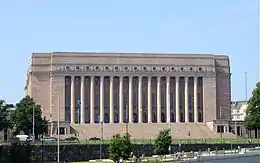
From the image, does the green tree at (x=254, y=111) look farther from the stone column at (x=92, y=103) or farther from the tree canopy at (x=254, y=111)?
the stone column at (x=92, y=103)

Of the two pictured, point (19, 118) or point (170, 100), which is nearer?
point (19, 118)

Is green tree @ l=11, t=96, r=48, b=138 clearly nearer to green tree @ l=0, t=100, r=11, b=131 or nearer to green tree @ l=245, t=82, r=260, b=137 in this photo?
green tree @ l=0, t=100, r=11, b=131

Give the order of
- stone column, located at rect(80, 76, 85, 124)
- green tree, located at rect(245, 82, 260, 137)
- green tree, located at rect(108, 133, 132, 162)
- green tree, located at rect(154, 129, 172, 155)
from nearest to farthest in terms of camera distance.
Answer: green tree, located at rect(108, 133, 132, 162)
green tree, located at rect(154, 129, 172, 155)
green tree, located at rect(245, 82, 260, 137)
stone column, located at rect(80, 76, 85, 124)

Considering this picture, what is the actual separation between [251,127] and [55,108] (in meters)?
57.2

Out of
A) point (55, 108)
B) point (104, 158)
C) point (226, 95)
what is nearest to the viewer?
point (104, 158)

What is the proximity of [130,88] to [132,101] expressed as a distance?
3564 mm

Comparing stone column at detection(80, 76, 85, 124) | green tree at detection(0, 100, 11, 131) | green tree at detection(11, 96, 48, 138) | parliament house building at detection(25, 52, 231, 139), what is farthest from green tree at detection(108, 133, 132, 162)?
stone column at detection(80, 76, 85, 124)

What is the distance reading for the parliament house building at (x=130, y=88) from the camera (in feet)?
546

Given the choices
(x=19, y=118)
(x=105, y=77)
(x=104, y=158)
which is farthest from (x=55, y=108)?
(x=104, y=158)

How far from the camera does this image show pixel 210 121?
164750 mm

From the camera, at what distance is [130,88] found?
6713 inches

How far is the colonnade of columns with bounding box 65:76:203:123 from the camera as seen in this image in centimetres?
16738

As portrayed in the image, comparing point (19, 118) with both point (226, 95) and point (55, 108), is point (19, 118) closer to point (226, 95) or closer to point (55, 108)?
point (55, 108)

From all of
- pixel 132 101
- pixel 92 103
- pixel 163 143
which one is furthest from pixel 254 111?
pixel 92 103
